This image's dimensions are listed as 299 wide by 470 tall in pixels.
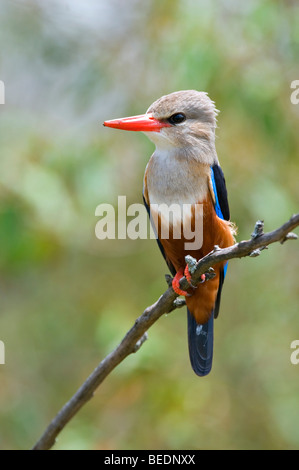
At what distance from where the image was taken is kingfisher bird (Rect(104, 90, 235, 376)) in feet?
9.78

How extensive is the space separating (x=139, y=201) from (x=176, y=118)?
187 centimetres

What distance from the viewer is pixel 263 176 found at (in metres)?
4.55

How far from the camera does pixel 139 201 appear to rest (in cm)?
493

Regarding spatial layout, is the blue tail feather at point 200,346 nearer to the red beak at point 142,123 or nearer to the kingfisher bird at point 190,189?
the kingfisher bird at point 190,189

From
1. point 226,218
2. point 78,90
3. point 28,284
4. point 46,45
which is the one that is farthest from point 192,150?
point 28,284

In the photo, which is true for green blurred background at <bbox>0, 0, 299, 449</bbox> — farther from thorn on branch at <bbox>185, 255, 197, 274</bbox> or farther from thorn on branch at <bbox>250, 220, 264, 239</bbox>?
thorn on branch at <bbox>250, 220, 264, 239</bbox>

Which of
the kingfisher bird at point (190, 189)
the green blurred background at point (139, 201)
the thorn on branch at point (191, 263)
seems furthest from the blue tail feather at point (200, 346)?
the green blurred background at point (139, 201)

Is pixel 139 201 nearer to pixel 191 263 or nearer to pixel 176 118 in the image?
pixel 176 118

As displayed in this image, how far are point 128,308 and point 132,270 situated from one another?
0.85 meters

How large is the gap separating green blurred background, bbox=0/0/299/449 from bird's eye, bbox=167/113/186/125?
2.99ft

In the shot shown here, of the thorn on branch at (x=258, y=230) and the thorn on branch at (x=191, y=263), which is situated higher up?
the thorn on branch at (x=191, y=263)

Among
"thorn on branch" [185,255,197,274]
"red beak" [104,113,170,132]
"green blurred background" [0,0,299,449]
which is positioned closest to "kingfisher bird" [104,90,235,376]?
"red beak" [104,113,170,132]

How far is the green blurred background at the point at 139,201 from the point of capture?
13.9ft

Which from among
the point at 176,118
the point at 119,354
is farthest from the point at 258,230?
the point at 176,118
